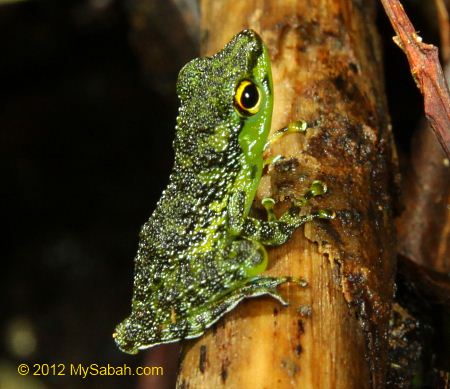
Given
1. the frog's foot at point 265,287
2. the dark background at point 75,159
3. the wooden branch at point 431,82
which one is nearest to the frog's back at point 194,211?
the frog's foot at point 265,287

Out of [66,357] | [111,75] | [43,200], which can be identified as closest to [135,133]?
[111,75]

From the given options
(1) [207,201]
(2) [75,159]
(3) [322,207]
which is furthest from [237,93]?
(2) [75,159]

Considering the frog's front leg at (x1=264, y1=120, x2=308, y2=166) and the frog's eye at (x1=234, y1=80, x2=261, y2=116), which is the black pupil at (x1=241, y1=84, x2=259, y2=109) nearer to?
the frog's eye at (x1=234, y1=80, x2=261, y2=116)

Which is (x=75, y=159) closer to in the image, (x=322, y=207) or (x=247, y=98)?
(x=247, y=98)

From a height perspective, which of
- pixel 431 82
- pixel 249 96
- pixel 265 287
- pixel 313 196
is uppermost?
pixel 249 96

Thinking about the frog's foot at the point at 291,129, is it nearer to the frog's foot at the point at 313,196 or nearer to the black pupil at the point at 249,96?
the black pupil at the point at 249,96
